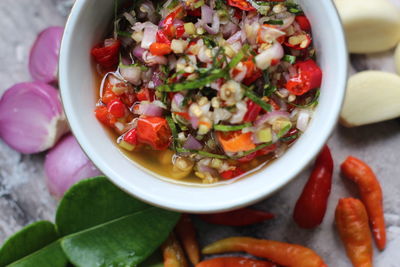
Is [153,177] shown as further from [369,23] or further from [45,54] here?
[369,23]

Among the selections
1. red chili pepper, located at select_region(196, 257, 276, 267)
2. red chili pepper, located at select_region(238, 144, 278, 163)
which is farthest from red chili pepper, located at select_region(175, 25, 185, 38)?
red chili pepper, located at select_region(196, 257, 276, 267)

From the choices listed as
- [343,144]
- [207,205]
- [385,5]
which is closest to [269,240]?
[343,144]

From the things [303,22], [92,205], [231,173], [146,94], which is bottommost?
[92,205]

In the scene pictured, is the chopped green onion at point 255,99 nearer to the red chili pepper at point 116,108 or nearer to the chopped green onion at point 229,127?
the chopped green onion at point 229,127

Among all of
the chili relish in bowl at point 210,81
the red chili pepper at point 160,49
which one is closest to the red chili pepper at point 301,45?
the chili relish in bowl at point 210,81

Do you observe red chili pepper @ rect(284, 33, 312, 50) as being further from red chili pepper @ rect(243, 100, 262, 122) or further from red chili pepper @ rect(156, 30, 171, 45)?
red chili pepper @ rect(156, 30, 171, 45)

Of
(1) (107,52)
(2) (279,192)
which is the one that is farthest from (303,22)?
(2) (279,192)
